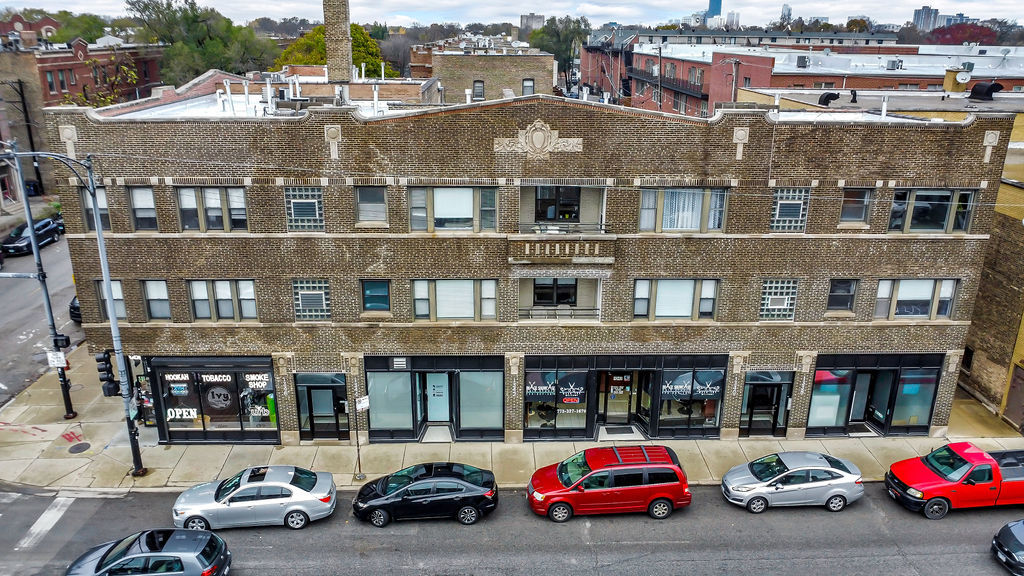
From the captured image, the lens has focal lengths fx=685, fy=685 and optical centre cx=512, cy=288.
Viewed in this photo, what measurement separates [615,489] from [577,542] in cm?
181

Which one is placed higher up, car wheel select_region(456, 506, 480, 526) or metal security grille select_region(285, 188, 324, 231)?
metal security grille select_region(285, 188, 324, 231)

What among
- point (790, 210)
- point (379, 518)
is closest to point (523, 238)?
point (790, 210)

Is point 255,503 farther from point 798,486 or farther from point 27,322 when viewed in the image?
point 27,322

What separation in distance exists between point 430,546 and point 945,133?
19.9 m

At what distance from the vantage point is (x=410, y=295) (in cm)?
2266

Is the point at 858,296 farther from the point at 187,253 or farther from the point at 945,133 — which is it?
the point at 187,253

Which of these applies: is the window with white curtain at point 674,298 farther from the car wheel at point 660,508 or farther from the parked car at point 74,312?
the parked car at point 74,312

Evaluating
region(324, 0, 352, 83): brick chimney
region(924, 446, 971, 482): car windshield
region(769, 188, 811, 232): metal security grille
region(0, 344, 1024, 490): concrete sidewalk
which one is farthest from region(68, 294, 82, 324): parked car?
region(924, 446, 971, 482): car windshield

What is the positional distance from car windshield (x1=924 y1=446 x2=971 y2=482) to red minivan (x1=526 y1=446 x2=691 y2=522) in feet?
24.3

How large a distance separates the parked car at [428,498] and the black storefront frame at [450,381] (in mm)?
4542

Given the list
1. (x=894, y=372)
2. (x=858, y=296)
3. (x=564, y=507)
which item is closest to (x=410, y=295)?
(x=564, y=507)

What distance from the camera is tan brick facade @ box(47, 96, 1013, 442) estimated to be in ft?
68.6

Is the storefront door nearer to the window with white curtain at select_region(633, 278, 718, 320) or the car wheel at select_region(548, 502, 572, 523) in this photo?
the window with white curtain at select_region(633, 278, 718, 320)

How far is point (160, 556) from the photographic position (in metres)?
16.0
